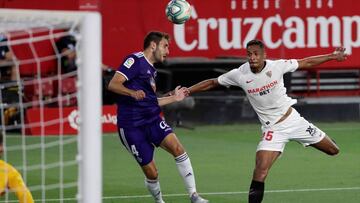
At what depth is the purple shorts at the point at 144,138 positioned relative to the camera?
42.0ft

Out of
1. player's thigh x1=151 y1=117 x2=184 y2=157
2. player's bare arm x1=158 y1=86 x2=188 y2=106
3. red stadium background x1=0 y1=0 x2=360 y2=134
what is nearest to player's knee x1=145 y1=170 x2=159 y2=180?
player's thigh x1=151 y1=117 x2=184 y2=157

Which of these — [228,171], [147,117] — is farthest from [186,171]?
[228,171]

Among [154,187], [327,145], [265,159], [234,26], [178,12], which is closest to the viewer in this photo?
[265,159]

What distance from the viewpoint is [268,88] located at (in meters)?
12.9

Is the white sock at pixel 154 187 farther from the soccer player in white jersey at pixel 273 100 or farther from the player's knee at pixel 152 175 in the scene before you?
the soccer player in white jersey at pixel 273 100

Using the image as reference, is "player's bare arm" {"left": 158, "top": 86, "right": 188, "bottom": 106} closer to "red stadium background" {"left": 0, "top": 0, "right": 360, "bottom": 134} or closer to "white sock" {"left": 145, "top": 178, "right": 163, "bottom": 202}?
"white sock" {"left": 145, "top": 178, "right": 163, "bottom": 202}

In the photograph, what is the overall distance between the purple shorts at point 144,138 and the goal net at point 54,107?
26.2 inches

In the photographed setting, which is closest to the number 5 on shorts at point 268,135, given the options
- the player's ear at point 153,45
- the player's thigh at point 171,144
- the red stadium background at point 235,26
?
the player's thigh at point 171,144

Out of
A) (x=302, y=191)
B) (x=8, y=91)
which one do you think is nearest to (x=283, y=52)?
(x=8, y=91)

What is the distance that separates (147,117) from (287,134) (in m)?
1.63

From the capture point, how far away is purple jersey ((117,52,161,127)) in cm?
1291

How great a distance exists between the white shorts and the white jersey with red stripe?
100mm

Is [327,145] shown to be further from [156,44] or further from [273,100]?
[156,44]

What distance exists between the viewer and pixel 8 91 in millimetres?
20969
